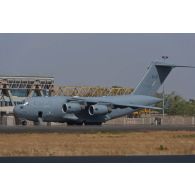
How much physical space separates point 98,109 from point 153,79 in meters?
8.10

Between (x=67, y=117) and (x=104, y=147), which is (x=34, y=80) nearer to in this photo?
(x=67, y=117)

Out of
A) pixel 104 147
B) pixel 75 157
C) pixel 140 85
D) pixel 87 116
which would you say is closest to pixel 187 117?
pixel 140 85

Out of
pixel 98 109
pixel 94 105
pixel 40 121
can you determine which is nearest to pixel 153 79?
pixel 94 105

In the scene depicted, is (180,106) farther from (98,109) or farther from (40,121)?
(40,121)

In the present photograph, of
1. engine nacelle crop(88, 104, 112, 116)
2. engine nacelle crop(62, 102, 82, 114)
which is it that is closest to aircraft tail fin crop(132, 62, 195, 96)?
engine nacelle crop(88, 104, 112, 116)

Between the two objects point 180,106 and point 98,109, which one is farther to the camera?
point 180,106

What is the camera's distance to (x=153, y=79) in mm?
60062

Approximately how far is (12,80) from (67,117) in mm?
9162

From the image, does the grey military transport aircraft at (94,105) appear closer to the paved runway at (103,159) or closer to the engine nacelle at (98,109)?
the engine nacelle at (98,109)

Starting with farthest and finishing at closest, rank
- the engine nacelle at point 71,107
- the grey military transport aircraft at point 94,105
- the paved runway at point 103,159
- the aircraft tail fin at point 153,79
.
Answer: the aircraft tail fin at point 153,79 < the engine nacelle at point 71,107 < the grey military transport aircraft at point 94,105 < the paved runway at point 103,159

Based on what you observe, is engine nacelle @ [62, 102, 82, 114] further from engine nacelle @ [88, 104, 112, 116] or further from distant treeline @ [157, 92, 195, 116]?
distant treeline @ [157, 92, 195, 116]

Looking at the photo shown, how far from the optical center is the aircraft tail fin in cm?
5967

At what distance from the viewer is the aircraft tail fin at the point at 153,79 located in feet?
196

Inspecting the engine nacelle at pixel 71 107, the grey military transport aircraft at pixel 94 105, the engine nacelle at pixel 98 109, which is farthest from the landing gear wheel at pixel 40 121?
the engine nacelle at pixel 98 109
